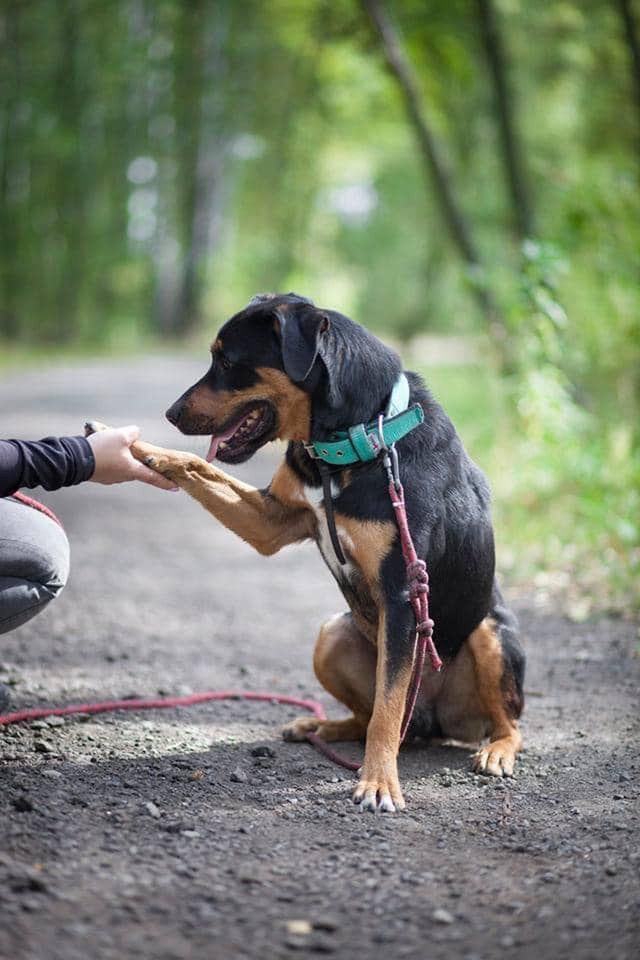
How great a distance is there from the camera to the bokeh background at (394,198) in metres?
9.13

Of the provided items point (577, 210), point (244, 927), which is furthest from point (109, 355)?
point (244, 927)

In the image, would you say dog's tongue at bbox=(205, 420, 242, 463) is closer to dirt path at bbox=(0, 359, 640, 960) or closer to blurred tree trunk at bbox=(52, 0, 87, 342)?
dirt path at bbox=(0, 359, 640, 960)

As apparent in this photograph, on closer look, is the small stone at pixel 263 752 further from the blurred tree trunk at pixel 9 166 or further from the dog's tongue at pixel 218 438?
the blurred tree trunk at pixel 9 166

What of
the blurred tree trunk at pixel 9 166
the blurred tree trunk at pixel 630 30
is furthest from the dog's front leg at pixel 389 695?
the blurred tree trunk at pixel 9 166

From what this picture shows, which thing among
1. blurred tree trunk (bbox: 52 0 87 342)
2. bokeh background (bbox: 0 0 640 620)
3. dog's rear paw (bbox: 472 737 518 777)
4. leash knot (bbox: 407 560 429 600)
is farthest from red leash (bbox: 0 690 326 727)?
blurred tree trunk (bbox: 52 0 87 342)

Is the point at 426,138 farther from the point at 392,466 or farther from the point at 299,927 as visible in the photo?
the point at 299,927

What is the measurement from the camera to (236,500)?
14.6ft

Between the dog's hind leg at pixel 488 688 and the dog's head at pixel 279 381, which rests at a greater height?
the dog's head at pixel 279 381

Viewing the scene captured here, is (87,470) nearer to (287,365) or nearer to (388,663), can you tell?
(287,365)

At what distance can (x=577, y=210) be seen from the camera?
10828mm

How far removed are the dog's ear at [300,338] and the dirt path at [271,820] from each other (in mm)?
1527

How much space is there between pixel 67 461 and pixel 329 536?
1054 mm

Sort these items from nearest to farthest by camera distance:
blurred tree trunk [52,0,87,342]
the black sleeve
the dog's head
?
the black sleeve < the dog's head < blurred tree trunk [52,0,87,342]

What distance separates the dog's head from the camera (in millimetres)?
4160
